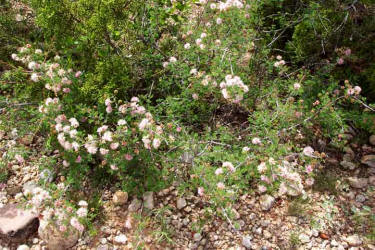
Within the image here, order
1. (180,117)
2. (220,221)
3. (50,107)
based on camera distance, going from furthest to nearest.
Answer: (180,117) → (220,221) → (50,107)

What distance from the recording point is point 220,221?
10.1ft

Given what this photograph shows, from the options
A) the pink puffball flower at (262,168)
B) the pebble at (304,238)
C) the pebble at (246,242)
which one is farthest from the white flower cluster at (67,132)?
the pebble at (304,238)

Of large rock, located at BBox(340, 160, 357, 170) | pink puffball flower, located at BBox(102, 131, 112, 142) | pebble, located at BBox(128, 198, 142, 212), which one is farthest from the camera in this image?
large rock, located at BBox(340, 160, 357, 170)

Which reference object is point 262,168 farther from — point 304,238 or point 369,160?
point 369,160

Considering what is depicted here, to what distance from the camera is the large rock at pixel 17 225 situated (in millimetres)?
2895

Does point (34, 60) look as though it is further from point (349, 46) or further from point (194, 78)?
point (349, 46)

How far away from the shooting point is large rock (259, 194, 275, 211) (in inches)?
124

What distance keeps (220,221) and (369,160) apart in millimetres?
1836

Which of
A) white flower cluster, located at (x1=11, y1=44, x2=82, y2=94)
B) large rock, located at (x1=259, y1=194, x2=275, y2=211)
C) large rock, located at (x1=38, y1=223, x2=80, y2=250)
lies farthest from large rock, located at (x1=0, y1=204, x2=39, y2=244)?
large rock, located at (x1=259, y1=194, x2=275, y2=211)

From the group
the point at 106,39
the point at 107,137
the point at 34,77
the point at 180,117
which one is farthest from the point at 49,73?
the point at 180,117

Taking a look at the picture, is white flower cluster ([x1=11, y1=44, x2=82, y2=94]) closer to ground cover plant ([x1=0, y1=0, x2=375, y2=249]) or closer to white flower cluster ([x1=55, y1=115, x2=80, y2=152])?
ground cover plant ([x1=0, y1=0, x2=375, y2=249])

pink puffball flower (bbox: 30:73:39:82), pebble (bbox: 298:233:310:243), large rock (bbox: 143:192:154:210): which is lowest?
large rock (bbox: 143:192:154:210)

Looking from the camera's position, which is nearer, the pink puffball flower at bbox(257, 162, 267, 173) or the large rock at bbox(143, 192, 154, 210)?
the pink puffball flower at bbox(257, 162, 267, 173)

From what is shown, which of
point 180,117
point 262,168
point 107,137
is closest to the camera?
point 262,168
